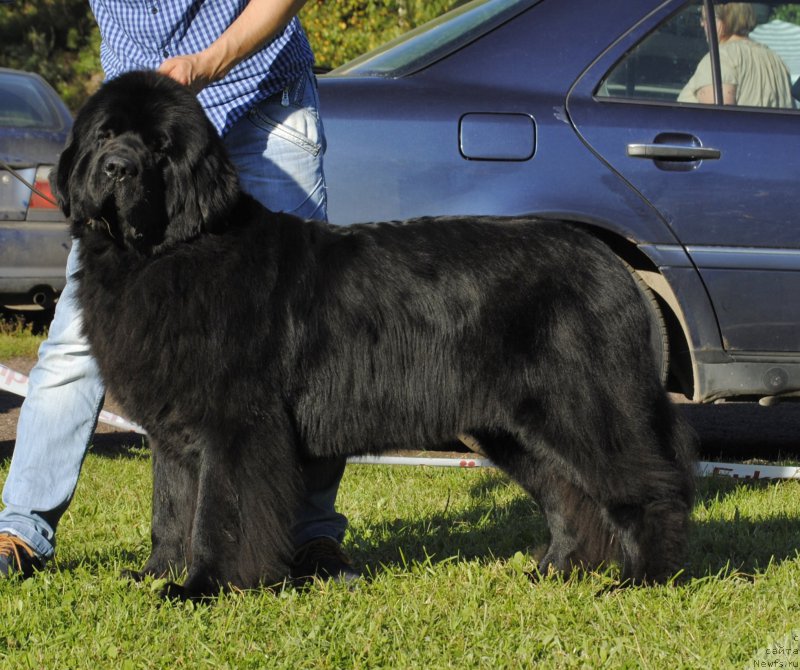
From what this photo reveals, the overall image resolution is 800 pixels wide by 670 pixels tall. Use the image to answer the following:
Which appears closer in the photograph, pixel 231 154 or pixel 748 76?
pixel 231 154

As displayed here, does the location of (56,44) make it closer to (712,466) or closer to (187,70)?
(712,466)

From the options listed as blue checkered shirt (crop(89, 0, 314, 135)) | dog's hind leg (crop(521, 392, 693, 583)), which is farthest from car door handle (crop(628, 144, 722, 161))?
blue checkered shirt (crop(89, 0, 314, 135))

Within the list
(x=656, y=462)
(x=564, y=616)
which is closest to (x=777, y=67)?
(x=656, y=462)

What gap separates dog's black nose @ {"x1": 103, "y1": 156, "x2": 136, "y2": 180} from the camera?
3209 mm

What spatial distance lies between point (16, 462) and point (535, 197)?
2236 millimetres

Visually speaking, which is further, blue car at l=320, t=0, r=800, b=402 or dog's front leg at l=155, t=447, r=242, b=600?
blue car at l=320, t=0, r=800, b=402

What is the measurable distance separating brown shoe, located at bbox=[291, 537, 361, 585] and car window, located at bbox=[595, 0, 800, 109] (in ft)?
7.25

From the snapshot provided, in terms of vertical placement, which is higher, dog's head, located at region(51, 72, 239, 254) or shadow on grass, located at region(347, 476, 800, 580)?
dog's head, located at region(51, 72, 239, 254)

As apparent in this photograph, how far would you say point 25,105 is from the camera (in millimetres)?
8328

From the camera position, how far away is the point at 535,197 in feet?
15.0

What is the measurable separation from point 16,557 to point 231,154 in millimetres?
1487

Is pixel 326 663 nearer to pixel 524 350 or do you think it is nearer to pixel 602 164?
pixel 524 350

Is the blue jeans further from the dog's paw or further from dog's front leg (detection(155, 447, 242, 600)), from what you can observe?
dog's front leg (detection(155, 447, 242, 600))

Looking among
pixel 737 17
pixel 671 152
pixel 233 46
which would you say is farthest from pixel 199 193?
pixel 737 17
